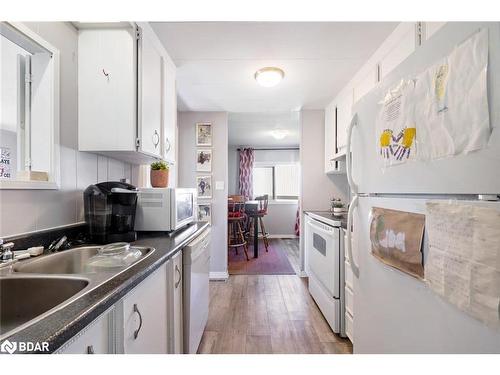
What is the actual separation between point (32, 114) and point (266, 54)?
1.57 m

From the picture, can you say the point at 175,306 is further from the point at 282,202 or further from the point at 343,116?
the point at 282,202

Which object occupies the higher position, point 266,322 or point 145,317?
point 145,317

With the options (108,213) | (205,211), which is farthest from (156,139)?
(205,211)

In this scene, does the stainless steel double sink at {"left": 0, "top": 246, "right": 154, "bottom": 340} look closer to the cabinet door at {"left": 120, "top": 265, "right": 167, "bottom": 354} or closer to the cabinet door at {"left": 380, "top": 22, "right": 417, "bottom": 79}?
the cabinet door at {"left": 120, "top": 265, "right": 167, "bottom": 354}

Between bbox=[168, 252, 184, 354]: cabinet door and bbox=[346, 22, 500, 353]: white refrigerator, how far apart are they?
36.6 inches

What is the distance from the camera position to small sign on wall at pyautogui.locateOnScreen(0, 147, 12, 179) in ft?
3.68

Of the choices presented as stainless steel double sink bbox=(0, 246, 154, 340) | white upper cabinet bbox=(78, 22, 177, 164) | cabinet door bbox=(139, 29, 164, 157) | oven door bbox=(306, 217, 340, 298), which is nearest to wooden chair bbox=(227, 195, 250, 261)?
oven door bbox=(306, 217, 340, 298)

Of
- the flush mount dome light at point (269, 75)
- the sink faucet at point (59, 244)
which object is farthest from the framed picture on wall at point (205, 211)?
the sink faucet at point (59, 244)

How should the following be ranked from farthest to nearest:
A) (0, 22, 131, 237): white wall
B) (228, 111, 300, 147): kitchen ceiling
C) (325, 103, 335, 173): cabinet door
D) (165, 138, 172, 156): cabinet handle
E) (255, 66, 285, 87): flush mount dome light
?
1. (228, 111, 300, 147): kitchen ceiling
2. (325, 103, 335, 173): cabinet door
3. (255, 66, 285, 87): flush mount dome light
4. (165, 138, 172, 156): cabinet handle
5. (0, 22, 131, 237): white wall

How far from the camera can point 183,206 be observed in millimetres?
1768
